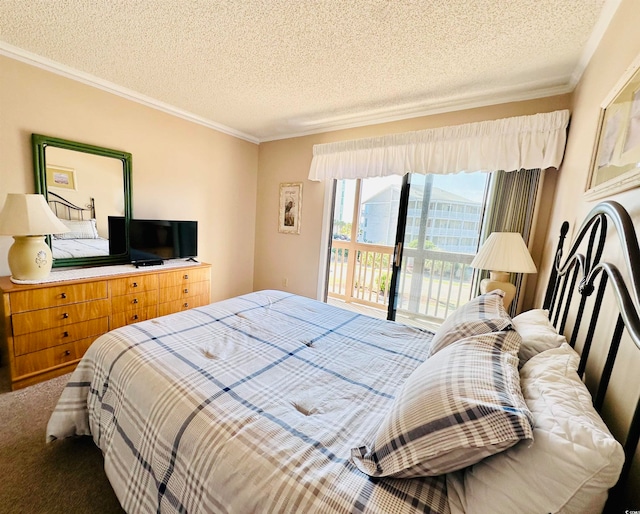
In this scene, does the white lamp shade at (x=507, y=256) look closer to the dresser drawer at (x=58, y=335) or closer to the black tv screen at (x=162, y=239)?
the black tv screen at (x=162, y=239)

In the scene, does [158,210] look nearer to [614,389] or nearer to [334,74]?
[334,74]

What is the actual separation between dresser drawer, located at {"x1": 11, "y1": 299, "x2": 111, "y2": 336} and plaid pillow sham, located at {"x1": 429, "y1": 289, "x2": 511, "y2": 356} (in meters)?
2.61

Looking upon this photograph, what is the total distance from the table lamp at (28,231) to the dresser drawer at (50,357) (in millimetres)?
567

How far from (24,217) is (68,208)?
549 millimetres

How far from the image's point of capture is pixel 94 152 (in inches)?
98.3

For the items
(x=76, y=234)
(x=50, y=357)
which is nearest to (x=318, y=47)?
(x=76, y=234)

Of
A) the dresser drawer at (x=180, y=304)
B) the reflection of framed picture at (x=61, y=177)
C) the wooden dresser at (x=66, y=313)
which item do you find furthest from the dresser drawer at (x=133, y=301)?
the reflection of framed picture at (x=61, y=177)

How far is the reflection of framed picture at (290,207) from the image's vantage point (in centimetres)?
363

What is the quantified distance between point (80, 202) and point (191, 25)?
186 cm

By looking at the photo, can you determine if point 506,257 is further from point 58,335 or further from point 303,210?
point 58,335

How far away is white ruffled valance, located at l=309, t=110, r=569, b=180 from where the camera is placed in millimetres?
2086

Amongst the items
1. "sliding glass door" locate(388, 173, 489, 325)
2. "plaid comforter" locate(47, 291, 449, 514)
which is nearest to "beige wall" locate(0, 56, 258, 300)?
"plaid comforter" locate(47, 291, 449, 514)

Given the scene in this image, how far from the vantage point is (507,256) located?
194 centimetres

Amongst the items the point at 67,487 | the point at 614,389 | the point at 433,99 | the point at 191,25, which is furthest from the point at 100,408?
the point at 433,99
